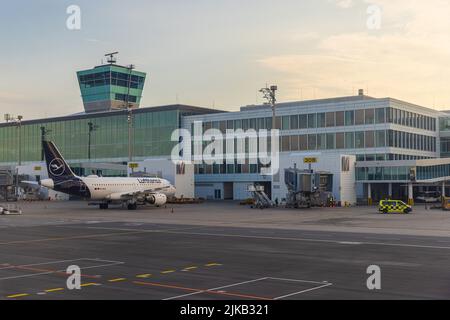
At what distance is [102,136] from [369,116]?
63895 mm

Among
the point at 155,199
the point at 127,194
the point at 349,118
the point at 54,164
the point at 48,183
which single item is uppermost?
the point at 349,118

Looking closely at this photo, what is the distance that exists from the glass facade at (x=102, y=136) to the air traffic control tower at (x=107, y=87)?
546 inches

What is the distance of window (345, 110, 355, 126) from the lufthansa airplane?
37.4 metres

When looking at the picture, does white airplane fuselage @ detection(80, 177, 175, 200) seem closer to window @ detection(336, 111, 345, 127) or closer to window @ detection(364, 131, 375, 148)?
window @ detection(336, 111, 345, 127)

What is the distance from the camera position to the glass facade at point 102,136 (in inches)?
4769

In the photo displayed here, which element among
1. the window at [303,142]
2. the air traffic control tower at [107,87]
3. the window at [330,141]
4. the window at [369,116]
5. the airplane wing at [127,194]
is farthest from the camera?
the air traffic control tower at [107,87]

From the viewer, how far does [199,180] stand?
117188 mm

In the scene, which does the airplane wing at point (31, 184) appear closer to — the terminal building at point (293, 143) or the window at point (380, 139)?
the terminal building at point (293, 143)

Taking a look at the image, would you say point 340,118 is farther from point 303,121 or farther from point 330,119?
point 303,121

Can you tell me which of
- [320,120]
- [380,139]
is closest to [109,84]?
[320,120]

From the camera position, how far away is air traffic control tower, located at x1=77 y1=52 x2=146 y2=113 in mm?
148500

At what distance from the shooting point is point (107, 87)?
488 ft

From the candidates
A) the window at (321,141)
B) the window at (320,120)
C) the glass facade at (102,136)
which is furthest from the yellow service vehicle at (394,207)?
the glass facade at (102,136)
